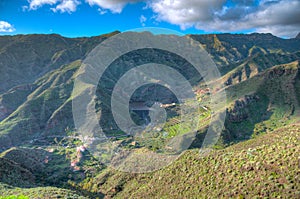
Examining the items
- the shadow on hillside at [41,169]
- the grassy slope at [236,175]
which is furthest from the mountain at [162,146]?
the shadow on hillside at [41,169]

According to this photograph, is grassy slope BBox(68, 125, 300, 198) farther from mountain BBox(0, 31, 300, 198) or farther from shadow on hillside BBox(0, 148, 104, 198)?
shadow on hillside BBox(0, 148, 104, 198)

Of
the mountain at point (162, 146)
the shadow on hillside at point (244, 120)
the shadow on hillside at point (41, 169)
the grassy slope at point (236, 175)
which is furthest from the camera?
the shadow on hillside at point (244, 120)

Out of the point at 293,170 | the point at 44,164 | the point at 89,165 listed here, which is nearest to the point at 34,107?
the point at 44,164

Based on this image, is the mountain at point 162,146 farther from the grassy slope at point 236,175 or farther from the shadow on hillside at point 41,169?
the shadow on hillside at point 41,169

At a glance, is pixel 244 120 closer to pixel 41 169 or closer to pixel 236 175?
pixel 41 169

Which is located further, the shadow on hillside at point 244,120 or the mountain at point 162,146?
the shadow on hillside at point 244,120

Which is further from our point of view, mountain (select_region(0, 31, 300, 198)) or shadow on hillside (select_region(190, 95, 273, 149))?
shadow on hillside (select_region(190, 95, 273, 149))

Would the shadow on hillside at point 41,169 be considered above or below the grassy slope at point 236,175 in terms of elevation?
below

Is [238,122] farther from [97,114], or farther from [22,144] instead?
[22,144]

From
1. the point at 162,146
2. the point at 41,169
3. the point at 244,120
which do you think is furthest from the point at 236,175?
the point at 244,120

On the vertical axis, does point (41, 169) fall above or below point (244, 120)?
below

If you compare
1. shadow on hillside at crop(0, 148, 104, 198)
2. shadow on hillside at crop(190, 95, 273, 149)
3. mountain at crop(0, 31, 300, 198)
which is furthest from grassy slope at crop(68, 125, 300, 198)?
shadow on hillside at crop(190, 95, 273, 149)
